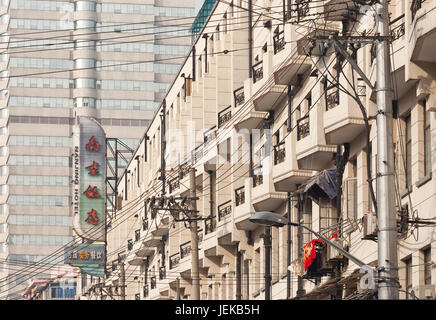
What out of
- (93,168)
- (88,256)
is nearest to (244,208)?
(93,168)

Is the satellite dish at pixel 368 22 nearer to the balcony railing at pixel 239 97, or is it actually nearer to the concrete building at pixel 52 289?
the balcony railing at pixel 239 97

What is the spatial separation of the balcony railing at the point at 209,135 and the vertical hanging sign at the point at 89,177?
3547 centimetres

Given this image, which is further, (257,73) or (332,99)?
(257,73)

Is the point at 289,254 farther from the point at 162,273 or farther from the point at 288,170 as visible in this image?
the point at 162,273

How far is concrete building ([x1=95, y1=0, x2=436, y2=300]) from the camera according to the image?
106 ft

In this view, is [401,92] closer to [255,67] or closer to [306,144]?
[306,144]

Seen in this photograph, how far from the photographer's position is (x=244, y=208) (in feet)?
174

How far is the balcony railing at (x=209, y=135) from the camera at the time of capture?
6192 centimetres

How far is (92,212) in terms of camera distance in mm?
99438

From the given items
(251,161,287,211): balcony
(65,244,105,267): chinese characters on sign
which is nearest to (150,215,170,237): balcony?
(65,244,105,267): chinese characters on sign

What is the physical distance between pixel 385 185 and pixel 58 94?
570 ft

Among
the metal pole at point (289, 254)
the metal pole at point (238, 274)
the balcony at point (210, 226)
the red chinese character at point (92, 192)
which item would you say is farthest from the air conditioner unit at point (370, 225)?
the red chinese character at point (92, 192)

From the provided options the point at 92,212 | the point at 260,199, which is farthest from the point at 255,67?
the point at 92,212

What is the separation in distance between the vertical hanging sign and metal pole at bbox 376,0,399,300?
7454 centimetres
